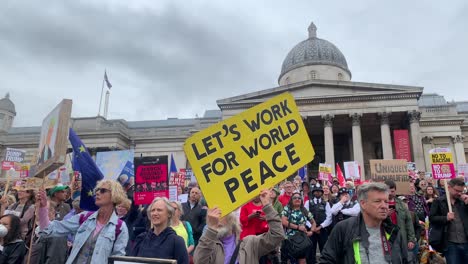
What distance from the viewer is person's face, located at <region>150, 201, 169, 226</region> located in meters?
3.51

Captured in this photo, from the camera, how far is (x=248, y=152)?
3.47 m

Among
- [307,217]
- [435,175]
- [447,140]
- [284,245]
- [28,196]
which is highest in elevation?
[447,140]

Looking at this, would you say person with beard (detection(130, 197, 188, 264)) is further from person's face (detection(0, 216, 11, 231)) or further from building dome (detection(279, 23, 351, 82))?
building dome (detection(279, 23, 351, 82))

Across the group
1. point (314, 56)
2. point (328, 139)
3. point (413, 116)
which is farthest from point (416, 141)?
point (314, 56)

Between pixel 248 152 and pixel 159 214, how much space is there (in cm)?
113

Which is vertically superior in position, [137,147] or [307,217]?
[137,147]

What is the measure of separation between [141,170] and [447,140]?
121 ft

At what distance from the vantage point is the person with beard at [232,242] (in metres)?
3.11

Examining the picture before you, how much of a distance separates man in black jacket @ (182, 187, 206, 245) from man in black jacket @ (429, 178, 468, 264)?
4035mm

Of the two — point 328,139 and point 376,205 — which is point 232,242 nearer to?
point 376,205

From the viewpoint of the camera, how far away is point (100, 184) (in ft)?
13.0

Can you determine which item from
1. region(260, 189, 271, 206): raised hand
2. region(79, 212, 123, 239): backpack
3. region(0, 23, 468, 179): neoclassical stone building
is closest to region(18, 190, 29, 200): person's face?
region(79, 212, 123, 239): backpack

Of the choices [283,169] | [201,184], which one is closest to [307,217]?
[283,169]

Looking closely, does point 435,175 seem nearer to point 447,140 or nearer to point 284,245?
point 284,245
